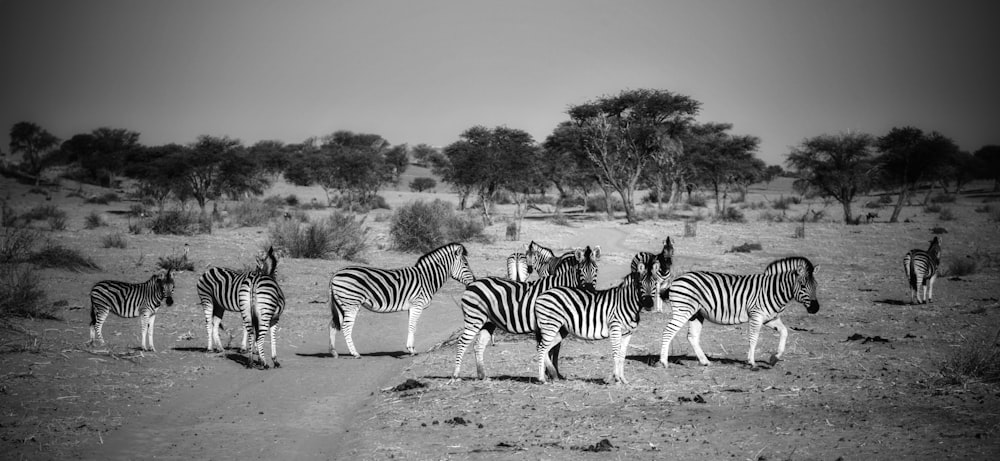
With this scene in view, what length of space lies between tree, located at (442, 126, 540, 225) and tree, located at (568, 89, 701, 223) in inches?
185

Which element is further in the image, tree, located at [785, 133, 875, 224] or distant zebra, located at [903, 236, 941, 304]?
tree, located at [785, 133, 875, 224]

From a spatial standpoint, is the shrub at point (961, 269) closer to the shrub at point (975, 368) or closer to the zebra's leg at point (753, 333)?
the shrub at point (975, 368)

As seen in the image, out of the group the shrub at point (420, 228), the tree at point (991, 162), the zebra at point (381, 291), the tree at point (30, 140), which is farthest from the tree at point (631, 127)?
the tree at point (30, 140)

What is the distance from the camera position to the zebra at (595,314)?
9.95 meters

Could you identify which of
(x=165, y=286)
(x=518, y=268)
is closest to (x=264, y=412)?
(x=165, y=286)

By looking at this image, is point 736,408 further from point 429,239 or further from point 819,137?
point 819,137

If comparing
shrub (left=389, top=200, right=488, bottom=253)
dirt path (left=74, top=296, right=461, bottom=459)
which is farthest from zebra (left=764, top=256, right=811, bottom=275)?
shrub (left=389, top=200, right=488, bottom=253)

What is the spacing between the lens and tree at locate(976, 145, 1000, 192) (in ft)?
250

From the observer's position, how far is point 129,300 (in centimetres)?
1233

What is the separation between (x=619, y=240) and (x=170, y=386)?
92.7ft

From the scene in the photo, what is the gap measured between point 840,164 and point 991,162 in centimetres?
4563

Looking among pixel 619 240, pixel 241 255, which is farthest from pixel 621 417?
pixel 619 240

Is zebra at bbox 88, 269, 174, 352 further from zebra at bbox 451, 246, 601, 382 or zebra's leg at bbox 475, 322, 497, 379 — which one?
zebra's leg at bbox 475, 322, 497, 379

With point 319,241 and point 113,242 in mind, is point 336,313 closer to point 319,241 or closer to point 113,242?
point 319,241
